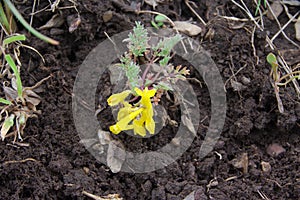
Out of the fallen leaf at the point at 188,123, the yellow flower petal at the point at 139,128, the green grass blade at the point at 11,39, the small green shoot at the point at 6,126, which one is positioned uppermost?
the green grass blade at the point at 11,39

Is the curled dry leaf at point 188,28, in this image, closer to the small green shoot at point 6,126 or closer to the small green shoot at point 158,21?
the small green shoot at point 158,21

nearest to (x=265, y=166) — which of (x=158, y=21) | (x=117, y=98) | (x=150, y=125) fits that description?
(x=150, y=125)

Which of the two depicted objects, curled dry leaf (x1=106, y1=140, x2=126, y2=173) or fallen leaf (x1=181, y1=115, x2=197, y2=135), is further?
fallen leaf (x1=181, y1=115, x2=197, y2=135)

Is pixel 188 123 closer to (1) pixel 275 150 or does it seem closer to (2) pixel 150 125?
(2) pixel 150 125

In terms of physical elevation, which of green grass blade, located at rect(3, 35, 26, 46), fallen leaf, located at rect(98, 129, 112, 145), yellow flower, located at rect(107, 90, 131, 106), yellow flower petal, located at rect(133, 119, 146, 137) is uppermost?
green grass blade, located at rect(3, 35, 26, 46)

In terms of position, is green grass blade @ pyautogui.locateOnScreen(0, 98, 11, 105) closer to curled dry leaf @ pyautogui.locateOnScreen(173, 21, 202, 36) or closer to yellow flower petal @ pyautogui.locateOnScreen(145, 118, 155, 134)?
yellow flower petal @ pyautogui.locateOnScreen(145, 118, 155, 134)

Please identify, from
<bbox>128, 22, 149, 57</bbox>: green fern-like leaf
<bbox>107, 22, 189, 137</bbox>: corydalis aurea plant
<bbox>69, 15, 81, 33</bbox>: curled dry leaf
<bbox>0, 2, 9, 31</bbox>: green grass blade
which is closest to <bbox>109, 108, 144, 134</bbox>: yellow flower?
<bbox>107, 22, 189, 137</bbox>: corydalis aurea plant

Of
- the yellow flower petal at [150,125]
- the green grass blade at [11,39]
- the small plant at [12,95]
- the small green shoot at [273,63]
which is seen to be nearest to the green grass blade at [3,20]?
the small plant at [12,95]

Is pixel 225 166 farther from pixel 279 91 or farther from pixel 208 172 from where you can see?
pixel 279 91
